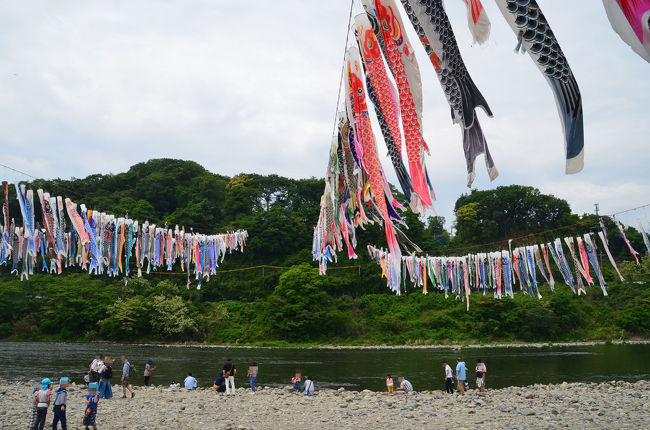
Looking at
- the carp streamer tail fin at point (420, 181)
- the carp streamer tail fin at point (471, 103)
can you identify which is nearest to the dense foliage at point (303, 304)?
the carp streamer tail fin at point (420, 181)

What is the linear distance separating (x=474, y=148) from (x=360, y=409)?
30.3 feet

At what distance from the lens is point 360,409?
12797 mm

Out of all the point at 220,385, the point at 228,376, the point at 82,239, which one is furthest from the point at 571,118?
the point at 82,239

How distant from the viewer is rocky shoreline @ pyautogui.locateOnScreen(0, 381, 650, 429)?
10688mm

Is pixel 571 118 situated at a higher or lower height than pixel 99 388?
higher

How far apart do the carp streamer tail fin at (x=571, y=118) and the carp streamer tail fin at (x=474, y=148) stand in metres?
1.17

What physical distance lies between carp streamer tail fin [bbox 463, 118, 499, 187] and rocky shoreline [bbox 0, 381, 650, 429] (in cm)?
686

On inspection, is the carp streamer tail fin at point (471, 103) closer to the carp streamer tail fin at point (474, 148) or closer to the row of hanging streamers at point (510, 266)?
the carp streamer tail fin at point (474, 148)

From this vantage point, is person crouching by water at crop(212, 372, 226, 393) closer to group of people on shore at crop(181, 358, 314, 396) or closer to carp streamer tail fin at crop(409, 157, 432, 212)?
group of people on shore at crop(181, 358, 314, 396)

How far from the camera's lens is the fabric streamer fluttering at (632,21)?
357 centimetres

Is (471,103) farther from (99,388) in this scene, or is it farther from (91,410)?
(99,388)

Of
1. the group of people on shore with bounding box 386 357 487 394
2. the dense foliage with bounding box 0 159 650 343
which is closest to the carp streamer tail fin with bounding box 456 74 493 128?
the group of people on shore with bounding box 386 357 487 394

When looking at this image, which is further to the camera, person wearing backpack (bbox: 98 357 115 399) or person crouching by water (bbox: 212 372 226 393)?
person crouching by water (bbox: 212 372 226 393)

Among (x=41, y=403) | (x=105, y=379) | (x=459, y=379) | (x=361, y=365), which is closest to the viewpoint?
(x=41, y=403)
